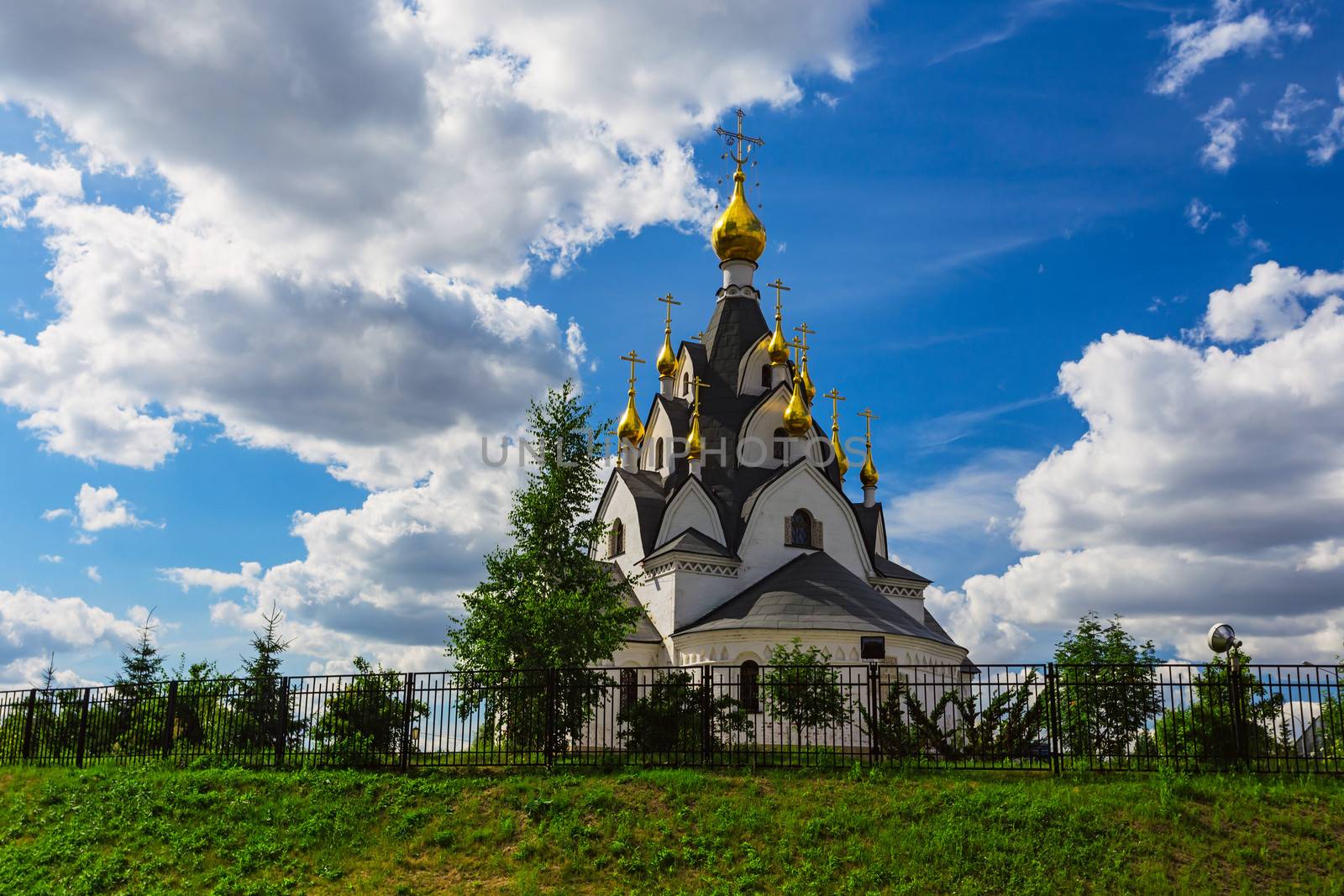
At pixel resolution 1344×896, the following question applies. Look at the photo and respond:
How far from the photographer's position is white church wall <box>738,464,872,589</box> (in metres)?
27.2

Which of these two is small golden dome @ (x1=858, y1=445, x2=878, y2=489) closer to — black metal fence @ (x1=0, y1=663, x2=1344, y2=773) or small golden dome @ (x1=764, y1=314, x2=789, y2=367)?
small golden dome @ (x1=764, y1=314, x2=789, y2=367)

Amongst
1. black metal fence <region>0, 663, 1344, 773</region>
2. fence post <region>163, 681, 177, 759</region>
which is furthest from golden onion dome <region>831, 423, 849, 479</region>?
fence post <region>163, 681, 177, 759</region>

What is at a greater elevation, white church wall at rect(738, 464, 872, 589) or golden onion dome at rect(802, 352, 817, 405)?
golden onion dome at rect(802, 352, 817, 405)

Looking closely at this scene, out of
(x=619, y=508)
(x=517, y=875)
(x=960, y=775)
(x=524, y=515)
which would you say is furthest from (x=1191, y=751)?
(x=619, y=508)

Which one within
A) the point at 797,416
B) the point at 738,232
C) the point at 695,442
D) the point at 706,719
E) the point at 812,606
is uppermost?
the point at 738,232

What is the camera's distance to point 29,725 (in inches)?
730

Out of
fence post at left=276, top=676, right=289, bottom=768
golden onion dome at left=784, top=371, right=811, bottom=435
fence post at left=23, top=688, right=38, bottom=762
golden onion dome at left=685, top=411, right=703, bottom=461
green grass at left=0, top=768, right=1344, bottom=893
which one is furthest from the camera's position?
golden onion dome at left=784, top=371, right=811, bottom=435

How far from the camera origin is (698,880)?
10711 millimetres

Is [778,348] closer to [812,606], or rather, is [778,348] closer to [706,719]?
[812,606]

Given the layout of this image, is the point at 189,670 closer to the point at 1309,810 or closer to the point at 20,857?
the point at 20,857

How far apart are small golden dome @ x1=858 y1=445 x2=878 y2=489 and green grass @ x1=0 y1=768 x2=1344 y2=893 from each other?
18.9 meters

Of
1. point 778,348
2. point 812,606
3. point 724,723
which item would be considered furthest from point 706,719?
point 778,348

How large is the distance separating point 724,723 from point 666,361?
59.4ft

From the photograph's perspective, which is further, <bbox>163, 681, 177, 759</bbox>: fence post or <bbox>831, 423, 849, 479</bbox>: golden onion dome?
<bbox>831, 423, 849, 479</bbox>: golden onion dome
